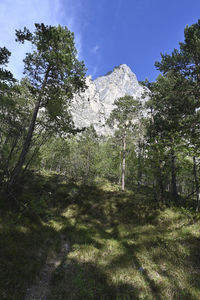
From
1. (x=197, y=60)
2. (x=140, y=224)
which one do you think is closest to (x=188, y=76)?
(x=197, y=60)

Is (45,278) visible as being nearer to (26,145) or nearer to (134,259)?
(134,259)

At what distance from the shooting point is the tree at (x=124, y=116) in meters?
21.0

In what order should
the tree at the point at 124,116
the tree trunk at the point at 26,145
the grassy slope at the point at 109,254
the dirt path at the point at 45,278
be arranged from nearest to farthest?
1. the dirt path at the point at 45,278
2. the grassy slope at the point at 109,254
3. the tree trunk at the point at 26,145
4. the tree at the point at 124,116

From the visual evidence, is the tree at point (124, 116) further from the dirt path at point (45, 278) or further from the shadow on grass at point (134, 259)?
the dirt path at point (45, 278)

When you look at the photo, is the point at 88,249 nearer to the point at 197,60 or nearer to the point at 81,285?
the point at 81,285

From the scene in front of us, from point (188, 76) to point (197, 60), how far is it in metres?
1.34

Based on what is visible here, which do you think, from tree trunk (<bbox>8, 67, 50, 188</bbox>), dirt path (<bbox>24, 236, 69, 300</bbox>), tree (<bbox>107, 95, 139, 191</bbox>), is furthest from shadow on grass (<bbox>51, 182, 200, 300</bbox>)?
tree (<bbox>107, 95, 139, 191</bbox>)

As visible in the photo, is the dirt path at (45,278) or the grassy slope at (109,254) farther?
the grassy slope at (109,254)

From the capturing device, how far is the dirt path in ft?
12.0

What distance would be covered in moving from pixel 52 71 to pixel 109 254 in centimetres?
1201

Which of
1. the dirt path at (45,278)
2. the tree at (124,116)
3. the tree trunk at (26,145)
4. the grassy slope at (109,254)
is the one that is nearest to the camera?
the dirt path at (45,278)

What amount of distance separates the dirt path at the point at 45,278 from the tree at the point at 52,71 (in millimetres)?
5510

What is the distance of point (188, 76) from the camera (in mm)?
10922

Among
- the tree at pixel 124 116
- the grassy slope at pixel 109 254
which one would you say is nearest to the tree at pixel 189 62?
the grassy slope at pixel 109 254
